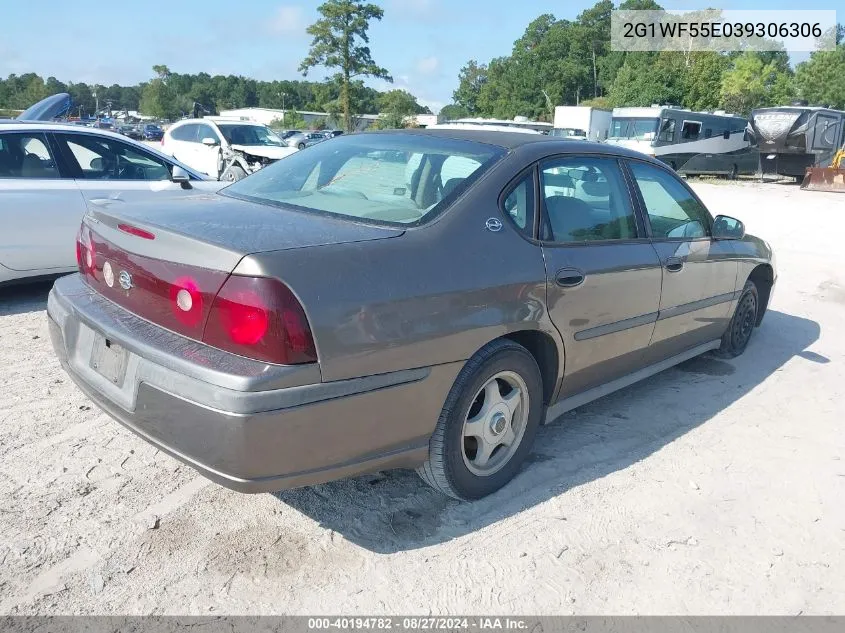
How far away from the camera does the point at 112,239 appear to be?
274cm

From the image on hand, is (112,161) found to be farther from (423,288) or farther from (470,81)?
(470,81)

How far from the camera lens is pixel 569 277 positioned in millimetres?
3141

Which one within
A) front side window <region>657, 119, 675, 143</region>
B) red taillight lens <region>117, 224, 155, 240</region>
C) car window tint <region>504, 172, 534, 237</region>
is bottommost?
red taillight lens <region>117, 224, 155, 240</region>

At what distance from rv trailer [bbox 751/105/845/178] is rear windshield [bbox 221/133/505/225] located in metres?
24.8

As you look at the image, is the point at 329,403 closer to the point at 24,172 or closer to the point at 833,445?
the point at 833,445

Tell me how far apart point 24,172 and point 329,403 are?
4534 millimetres

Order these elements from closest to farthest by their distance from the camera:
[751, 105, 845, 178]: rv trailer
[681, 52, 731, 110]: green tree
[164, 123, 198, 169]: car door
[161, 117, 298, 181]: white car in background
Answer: [161, 117, 298, 181]: white car in background < [164, 123, 198, 169]: car door < [751, 105, 845, 178]: rv trailer < [681, 52, 731, 110]: green tree

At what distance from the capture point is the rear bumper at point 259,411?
219 centimetres

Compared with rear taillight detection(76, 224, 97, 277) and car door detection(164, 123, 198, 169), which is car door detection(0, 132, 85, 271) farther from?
car door detection(164, 123, 198, 169)

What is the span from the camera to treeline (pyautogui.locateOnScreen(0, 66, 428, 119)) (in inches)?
2249

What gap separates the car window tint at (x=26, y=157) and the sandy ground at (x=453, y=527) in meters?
2.11

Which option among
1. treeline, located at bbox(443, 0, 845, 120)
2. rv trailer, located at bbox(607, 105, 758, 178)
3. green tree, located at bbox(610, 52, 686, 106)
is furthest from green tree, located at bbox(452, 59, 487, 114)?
rv trailer, located at bbox(607, 105, 758, 178)

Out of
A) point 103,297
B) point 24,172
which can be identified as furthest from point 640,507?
point 24,172

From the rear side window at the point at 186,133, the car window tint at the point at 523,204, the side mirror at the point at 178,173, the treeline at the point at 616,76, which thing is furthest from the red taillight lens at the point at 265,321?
the treeline at the point at 616,76
